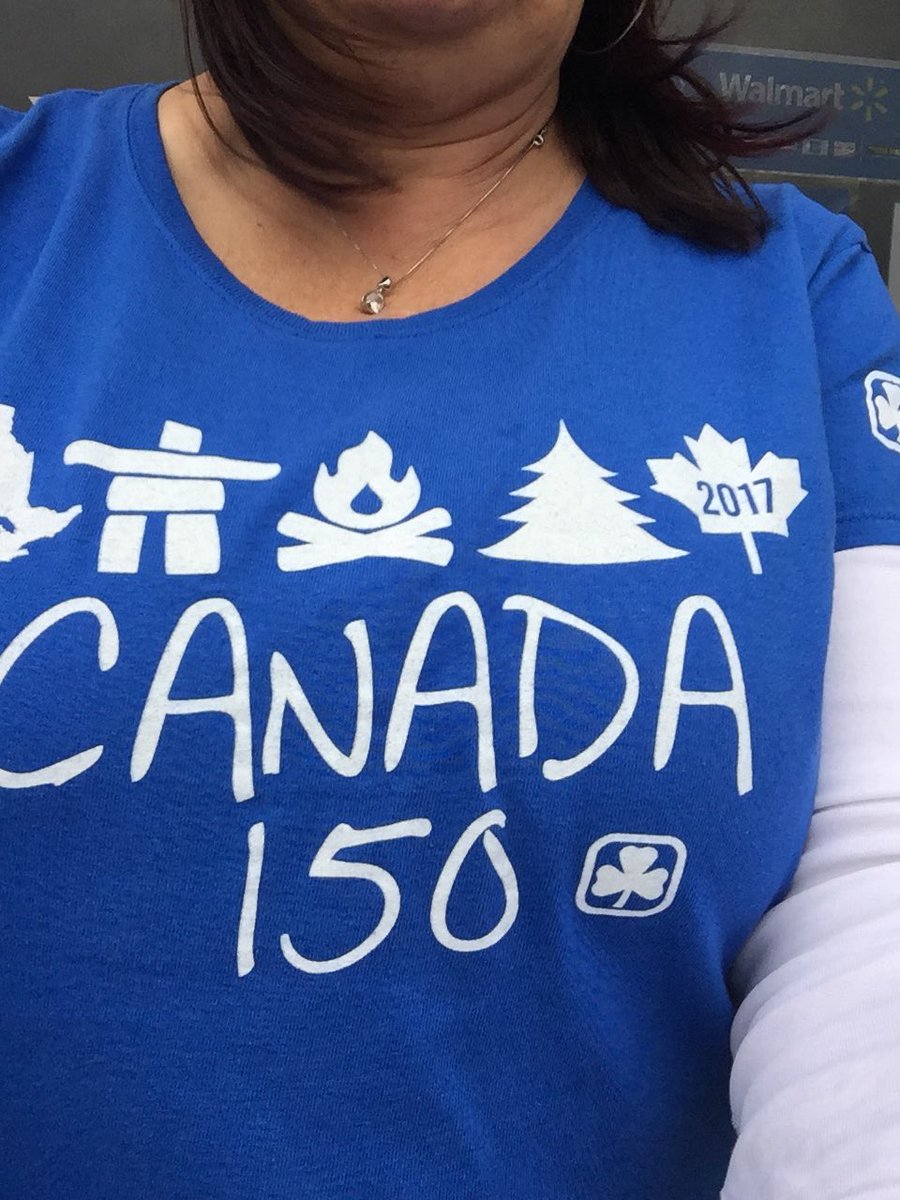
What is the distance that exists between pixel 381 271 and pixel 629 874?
352 millimetres

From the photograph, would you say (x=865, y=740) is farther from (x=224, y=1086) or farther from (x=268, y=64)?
(x=268, y=64)

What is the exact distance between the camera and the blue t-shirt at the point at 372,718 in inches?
18.8

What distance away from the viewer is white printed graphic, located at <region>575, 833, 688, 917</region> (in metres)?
0.51

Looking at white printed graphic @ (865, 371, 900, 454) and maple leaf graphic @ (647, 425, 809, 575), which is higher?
white printed graphic @ (865, 371, 900, 454)


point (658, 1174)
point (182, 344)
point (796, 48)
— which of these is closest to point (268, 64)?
point (182, 344)

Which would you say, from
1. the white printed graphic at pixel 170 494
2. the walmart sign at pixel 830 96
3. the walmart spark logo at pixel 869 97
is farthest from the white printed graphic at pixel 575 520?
the walmart spark logo at pixel 869 97

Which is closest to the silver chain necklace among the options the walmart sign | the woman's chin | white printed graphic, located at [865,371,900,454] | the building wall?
the woman's chin

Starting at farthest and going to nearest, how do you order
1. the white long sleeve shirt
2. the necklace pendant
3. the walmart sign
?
the walmart sign < the necklace pendant < the white long sleeve shirt

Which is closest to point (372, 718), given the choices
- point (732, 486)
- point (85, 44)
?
point (732, 486)

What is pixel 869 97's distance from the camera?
1459 millimetres

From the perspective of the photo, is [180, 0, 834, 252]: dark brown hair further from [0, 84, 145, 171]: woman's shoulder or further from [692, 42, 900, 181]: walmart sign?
[692, 42, 900, 181]: walmart sign

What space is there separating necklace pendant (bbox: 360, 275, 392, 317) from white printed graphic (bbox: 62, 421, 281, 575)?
12cm

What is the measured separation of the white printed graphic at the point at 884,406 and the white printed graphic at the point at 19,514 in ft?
1.39

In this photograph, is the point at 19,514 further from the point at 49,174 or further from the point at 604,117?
the point at 604,117
